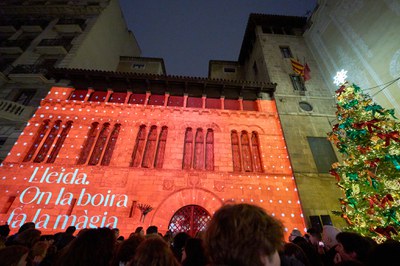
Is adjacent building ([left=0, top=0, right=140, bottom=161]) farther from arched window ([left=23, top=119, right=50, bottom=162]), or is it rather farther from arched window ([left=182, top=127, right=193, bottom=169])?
arched window ([left=182, top=127, right=193, bottom=169])

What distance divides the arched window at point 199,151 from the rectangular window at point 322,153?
6.74 m

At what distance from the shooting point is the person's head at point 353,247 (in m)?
2.88

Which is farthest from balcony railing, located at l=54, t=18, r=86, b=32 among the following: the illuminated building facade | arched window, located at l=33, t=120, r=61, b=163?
arched window, located at l=33, t=120, r=61, b=163

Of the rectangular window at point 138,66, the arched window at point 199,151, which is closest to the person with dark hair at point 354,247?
the arched window at point 199,151

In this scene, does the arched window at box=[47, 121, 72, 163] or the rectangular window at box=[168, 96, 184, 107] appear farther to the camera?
the rectangular window at box=[168, 96, 184, 107]

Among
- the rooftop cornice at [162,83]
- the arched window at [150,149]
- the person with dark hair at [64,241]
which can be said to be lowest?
the person with dark hair at [64,241]

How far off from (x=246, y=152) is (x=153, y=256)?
985cm

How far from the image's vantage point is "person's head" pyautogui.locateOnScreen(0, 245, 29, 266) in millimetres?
2381

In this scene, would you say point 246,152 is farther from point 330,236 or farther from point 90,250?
point 90,250

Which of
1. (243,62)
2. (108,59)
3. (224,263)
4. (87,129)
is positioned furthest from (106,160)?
(243,62)

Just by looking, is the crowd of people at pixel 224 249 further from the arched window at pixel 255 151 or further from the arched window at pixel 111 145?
the arched window at pixel 255 151

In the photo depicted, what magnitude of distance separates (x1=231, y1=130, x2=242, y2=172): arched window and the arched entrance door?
10.1 ft

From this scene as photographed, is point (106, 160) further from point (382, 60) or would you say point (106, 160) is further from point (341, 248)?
point (382, 60)

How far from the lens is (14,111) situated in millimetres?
10844
